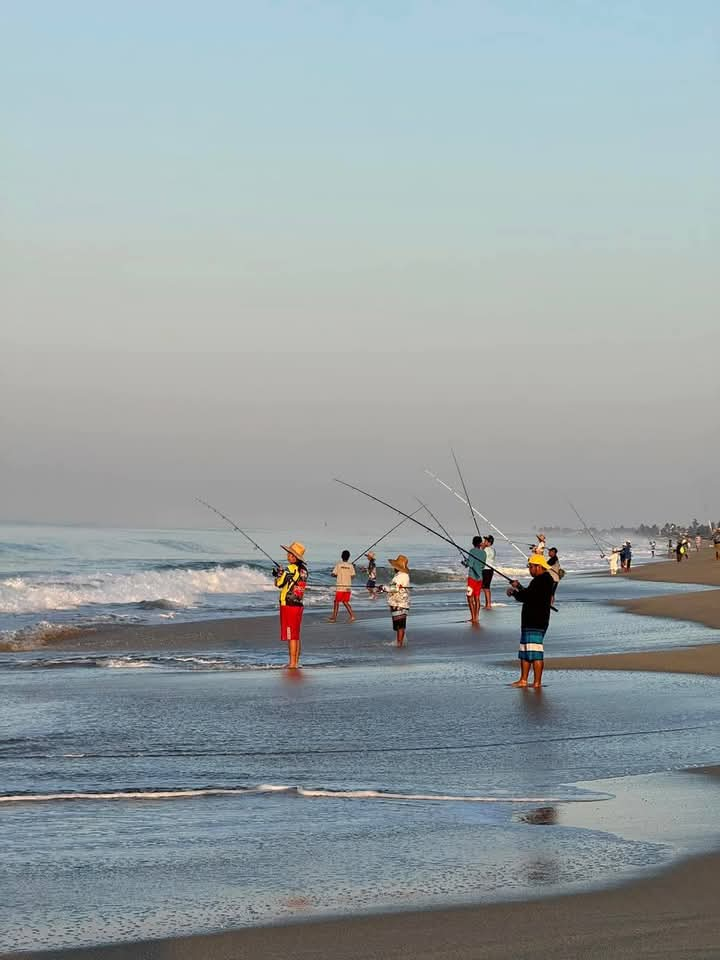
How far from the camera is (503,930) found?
4.32 meters

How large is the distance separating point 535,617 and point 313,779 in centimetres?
491

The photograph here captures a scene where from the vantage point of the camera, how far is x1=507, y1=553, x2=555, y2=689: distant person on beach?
11938mm

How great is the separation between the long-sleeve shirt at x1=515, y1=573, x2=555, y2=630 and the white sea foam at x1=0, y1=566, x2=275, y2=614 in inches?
686

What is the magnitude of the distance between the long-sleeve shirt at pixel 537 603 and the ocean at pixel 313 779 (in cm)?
63

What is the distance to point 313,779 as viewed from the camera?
24.5 ft

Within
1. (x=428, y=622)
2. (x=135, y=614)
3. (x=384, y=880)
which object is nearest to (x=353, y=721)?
(x=384, y=880)

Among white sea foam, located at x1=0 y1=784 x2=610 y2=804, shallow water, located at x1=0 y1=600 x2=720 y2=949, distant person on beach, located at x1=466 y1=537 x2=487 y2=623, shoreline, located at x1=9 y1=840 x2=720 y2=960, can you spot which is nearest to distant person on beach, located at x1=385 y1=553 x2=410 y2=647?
shallow water, located at x1=0 y1=600 x2=720 y2=949

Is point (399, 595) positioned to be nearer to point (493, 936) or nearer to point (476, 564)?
point (476, 564)

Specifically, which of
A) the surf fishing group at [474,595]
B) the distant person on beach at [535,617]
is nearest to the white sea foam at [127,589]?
the surf fishing group at [474,595]

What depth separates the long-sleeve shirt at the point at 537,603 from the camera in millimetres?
11945

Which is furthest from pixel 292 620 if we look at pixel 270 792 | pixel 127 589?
pixel 127 589

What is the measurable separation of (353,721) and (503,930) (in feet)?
18.7

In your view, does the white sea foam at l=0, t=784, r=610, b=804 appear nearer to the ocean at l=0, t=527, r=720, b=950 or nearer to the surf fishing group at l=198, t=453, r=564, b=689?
the ocean at l=0, t=527, r=720, b=950

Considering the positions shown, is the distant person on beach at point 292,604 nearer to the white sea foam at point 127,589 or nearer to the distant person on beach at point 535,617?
the distant person on beach at point 535,617
